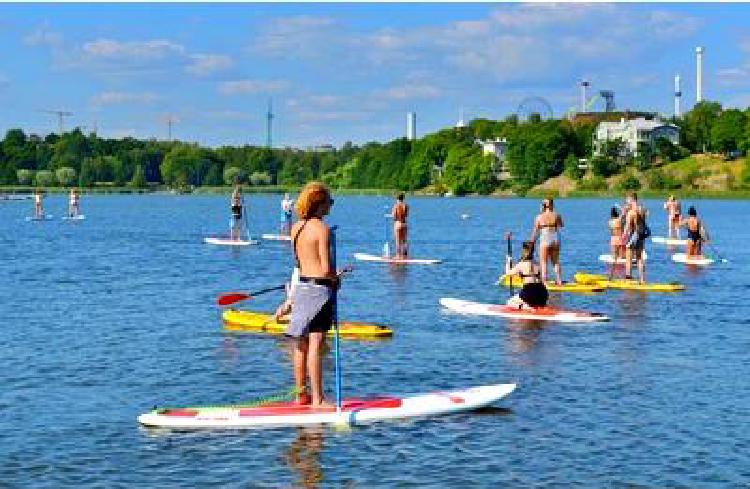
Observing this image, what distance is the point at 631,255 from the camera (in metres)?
37.2

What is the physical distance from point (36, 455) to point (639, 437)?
7938 mm

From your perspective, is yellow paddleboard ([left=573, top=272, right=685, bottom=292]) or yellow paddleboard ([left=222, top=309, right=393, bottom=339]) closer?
yellow paddleboard ([left=222, top=309, right=393, bottom=339])

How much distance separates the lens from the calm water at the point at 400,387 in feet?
48.3

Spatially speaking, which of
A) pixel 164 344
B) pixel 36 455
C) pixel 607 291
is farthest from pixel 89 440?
pixel 607 291

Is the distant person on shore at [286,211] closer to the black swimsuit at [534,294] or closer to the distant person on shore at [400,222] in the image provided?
the distant person on shore at [400,222]

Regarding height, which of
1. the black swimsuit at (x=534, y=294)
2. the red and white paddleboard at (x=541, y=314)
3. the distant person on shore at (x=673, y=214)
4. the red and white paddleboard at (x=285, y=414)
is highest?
the distant person on shore at (x=673, y=214)

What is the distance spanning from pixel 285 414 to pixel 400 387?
365 cm

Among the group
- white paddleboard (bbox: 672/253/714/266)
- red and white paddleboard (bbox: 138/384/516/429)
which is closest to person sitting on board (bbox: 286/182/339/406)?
red and white paddleboard (bbox: 138/384/516/429)

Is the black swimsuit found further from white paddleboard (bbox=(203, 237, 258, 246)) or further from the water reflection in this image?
white paddleboard (bbox=(203, 237, 258, 246))

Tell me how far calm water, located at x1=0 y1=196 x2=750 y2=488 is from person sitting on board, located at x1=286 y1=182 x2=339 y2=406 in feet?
4.55

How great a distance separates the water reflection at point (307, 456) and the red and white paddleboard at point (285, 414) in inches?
9.6

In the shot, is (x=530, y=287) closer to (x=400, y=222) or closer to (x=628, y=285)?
(x=628, y=285)

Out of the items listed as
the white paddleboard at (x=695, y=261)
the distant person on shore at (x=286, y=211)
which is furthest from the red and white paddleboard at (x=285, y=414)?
the distant person on shore at (x=286, y=211)

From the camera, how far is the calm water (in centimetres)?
1472
